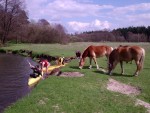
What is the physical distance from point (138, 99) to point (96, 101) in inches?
92.1

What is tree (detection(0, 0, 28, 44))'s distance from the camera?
73125 mm

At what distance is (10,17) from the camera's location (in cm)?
7319

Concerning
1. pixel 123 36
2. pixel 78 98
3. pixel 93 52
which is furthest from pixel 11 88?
pixel 123 36

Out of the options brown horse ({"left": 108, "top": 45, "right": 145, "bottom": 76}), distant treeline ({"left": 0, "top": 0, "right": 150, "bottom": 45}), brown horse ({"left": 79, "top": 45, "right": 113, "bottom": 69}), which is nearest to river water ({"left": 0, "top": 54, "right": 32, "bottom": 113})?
brown horse ({"left": 79, "top": 45, "right": 113, "bottom": 69})

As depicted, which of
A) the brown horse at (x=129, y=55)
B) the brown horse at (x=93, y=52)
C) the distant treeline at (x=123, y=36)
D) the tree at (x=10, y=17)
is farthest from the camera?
the distant treeline at (x=123, y=36)

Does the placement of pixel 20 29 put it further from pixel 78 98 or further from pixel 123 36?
pixel 123 36

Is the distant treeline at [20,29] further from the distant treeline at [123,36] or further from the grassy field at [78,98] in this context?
the grassy field at [78,98]

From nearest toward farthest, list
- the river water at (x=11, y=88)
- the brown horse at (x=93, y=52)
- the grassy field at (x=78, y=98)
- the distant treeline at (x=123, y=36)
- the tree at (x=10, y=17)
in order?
the grassy field at (x=78, y=98) < the river water at (x=11, y=88) < the brown horse at (x=93, y=52) < the tree at (x=10, y=17) < the distant treeline at (x=123, y=36)

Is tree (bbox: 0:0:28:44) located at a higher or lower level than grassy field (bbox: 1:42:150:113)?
higher

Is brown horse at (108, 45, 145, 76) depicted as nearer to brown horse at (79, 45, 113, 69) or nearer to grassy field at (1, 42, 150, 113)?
grassy field at (1, 42, 150, 113)

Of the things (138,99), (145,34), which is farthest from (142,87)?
(145,34)

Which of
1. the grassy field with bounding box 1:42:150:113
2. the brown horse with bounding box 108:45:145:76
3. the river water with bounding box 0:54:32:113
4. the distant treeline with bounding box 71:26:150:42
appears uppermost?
the distant treeline with bounding box 71:26:150:42

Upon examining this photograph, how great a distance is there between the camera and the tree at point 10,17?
240 feet

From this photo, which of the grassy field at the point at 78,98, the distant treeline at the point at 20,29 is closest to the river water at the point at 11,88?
the grassy field at the point at 78,98
